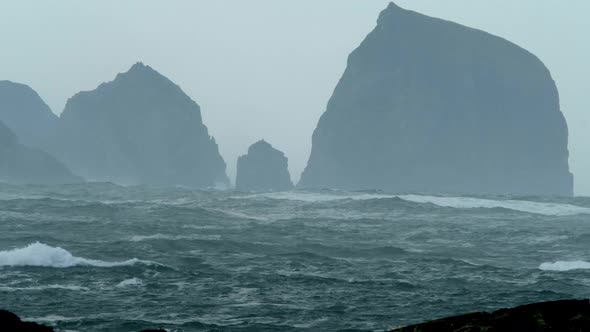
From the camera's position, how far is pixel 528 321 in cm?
866

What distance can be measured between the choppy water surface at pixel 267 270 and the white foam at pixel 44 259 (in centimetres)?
5

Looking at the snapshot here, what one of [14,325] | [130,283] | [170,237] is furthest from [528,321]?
[170,237]

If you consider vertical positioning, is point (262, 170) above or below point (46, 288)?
above

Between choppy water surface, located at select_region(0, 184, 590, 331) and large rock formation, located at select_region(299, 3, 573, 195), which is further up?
large rock formation, located at select_region(299, 3, 573, 195)

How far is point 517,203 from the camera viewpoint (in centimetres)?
8700

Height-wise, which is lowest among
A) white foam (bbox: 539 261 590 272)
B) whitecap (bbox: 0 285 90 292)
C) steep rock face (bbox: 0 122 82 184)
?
whitecap (bbox: 0 285 90 292)

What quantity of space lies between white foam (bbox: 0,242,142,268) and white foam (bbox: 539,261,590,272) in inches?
708

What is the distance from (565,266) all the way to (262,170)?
164 m

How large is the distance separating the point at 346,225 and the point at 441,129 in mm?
134727

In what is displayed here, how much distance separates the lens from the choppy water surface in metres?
17.7

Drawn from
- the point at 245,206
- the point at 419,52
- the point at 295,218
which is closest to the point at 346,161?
the point at 419,52

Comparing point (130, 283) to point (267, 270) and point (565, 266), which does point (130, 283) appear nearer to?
point (267, 270)

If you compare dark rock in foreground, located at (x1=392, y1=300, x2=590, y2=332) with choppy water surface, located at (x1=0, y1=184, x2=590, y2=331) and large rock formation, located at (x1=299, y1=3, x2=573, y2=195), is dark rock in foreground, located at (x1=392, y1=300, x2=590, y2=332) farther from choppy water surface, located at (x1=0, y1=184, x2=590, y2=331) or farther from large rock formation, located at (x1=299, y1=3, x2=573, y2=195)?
large rock formation, located at (x1=299, y1=3, x2=573, y2=195)

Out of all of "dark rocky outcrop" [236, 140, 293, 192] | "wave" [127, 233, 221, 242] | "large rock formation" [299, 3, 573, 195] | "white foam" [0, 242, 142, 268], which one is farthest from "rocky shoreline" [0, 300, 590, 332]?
"dark rocky outcrop" [236, 140, 293, 192]
